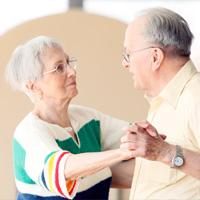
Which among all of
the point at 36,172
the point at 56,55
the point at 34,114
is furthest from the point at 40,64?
the point at 36,172

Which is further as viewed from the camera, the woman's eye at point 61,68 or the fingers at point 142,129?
the woman's eye at point 61,68

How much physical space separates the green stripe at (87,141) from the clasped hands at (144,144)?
573 mm

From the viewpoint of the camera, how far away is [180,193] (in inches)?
66.2

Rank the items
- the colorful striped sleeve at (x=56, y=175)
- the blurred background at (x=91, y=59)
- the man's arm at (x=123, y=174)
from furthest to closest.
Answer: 1. the blurred background at (x=91, y=59)
2. the man's arm at (x=123, y=174)
3. the colorful striped sleeve at (x=56, y=175)

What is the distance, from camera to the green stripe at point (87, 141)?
204cm

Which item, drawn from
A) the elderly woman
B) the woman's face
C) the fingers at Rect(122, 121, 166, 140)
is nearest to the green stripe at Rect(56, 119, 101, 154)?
the elderly woman

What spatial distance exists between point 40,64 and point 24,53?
10 cm

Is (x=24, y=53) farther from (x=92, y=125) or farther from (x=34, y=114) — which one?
(x=92, y=125)

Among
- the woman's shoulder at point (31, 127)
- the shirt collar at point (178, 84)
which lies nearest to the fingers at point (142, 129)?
the shirt collar at point (178, 84)

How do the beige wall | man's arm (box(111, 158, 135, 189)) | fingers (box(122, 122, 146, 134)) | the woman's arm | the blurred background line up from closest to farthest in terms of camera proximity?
fingers (box(122, 122, 146, 134))
the woman's arm
man's arm (box(111, 158, 135, 189))
the blurred background
the beige wall

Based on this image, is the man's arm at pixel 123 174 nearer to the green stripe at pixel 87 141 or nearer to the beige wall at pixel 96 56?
the green stripe at pixel 87 141

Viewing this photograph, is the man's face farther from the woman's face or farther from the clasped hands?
the woman's face

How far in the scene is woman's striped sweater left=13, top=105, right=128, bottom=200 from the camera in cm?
174

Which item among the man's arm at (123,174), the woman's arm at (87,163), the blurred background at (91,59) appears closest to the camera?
the woman's arm at (87,163)
